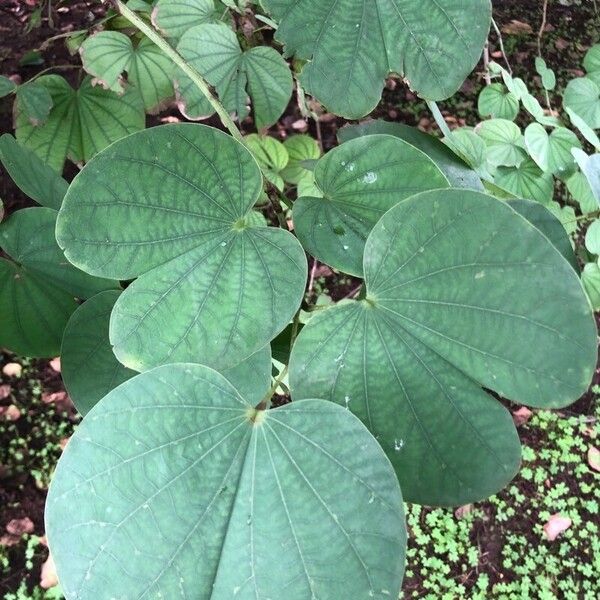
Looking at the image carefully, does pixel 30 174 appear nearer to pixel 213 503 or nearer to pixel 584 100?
pixel 213 503

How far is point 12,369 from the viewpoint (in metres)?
2.09

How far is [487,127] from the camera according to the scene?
1.60 metres

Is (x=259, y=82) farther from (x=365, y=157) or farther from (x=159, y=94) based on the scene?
(x=365, y=157)

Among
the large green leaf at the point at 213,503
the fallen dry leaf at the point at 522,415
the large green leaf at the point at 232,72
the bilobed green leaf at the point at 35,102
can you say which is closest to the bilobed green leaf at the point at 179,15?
the large green leaf at the point at 232,72

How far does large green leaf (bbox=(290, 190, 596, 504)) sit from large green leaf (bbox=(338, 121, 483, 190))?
25cm

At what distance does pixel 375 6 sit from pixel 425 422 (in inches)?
17.0

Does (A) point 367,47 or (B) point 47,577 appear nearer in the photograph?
(A) point 367,47

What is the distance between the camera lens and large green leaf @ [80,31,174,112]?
4.18 ft

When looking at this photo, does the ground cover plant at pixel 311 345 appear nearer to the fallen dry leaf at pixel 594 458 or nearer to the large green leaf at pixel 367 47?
the large green leaf at pixel 367 47

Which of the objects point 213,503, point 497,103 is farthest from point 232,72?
point 497,103

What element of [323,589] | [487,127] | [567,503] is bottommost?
[567,503]

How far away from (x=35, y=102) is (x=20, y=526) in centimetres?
126

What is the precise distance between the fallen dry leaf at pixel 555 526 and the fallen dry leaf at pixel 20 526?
64.0 inches

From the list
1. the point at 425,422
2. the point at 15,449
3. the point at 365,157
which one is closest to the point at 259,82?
the point at 365,157
